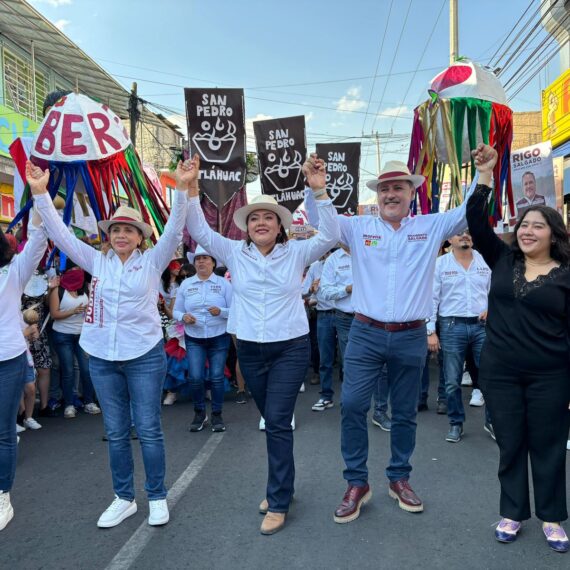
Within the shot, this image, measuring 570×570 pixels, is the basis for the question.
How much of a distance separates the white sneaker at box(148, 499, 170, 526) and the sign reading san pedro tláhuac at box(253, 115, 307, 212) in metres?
5.01

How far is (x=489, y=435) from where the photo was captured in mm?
5035

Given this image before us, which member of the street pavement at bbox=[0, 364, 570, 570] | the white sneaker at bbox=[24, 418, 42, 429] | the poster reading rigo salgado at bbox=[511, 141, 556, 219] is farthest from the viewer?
the poster reading rigo salgado at bbox=[511, 141, 556, 219]

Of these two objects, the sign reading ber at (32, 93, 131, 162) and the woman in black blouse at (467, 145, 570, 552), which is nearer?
the woman in black blouse at (467, 145, 570, 552)

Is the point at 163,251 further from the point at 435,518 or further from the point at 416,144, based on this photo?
the point at 416,144

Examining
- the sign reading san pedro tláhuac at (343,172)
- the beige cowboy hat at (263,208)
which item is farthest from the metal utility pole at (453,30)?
the beige cowboy hat at (263,208)

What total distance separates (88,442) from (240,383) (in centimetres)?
228

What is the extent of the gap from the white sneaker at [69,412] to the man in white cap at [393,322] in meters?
3.95

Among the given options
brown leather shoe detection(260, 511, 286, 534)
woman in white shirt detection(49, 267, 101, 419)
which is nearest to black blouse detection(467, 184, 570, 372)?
brown leather shoe detection(260, 511, 286, 534)

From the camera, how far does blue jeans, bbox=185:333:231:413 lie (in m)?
5.53

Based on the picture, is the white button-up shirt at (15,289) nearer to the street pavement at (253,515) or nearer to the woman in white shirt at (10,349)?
the woman in white shirt at (10,349)

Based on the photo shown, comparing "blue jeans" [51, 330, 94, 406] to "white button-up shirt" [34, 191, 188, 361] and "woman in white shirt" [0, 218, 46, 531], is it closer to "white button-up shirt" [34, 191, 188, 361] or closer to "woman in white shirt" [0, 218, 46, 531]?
"woman in white shirt" [0, 218, 46, 531]

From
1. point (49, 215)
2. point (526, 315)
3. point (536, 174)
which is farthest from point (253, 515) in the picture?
point (536, 174)

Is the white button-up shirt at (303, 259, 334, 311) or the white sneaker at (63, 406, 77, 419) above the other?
the white button-up shirt at (303, 259, 334, 311)

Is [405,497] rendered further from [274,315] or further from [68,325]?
[68,325]
